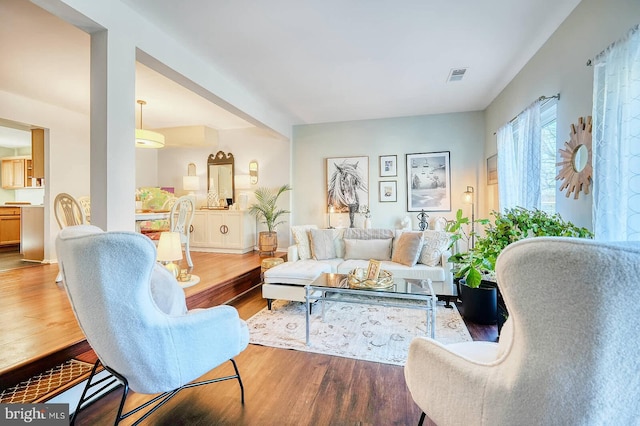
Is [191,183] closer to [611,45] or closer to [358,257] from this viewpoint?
[358,257]

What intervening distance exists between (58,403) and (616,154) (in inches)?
135

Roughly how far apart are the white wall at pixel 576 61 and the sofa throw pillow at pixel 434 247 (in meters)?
1.18

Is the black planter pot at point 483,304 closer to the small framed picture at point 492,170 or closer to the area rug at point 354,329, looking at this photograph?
the area rug at point 354,329

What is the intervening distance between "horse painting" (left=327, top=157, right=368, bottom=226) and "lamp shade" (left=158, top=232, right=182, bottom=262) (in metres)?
3.00

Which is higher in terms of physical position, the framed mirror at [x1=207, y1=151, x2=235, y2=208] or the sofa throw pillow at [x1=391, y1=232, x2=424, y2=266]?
the framed mirror at [x1=207, y1=151, x2=235, y2=208]

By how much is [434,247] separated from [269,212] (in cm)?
295

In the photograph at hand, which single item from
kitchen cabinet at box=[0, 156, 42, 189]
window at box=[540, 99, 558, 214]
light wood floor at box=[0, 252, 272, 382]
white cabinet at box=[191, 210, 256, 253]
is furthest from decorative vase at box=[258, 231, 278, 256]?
kitchen cabinet at box=[0, 156, 42, 189]

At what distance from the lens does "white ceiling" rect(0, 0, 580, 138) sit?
2.25m

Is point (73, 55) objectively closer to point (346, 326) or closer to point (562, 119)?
point (346, 326)

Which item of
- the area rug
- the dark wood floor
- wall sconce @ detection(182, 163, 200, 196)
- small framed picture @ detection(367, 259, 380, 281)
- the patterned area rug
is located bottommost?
the dark wood floor

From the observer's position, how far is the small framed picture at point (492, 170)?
163 inches

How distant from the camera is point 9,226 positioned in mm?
5922

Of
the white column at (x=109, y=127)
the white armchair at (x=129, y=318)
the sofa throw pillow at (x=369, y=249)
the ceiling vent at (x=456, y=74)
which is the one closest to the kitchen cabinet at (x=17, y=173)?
the white column at (x=109, y=127)

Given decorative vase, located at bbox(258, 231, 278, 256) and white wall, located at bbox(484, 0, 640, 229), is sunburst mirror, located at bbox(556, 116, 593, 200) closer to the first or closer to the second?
white wall, located at bbox(484, 0, 640, 229)
